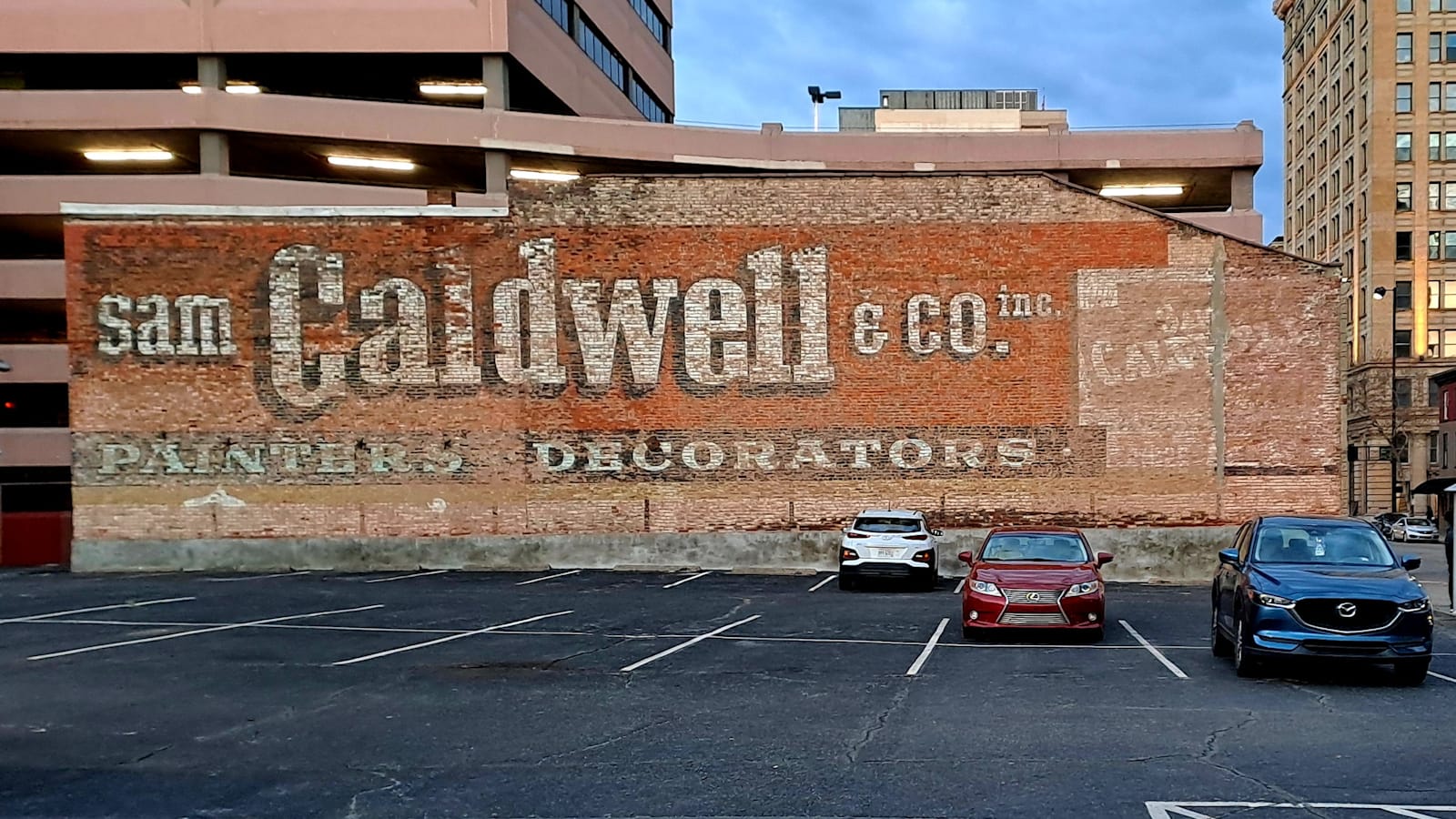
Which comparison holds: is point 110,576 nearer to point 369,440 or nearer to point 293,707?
point 369,440

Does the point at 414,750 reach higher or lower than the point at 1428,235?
lower

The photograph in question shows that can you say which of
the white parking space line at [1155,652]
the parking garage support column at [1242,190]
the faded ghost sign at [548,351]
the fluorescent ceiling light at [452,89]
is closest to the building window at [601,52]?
the fluorescent ceiling light at [452,89]

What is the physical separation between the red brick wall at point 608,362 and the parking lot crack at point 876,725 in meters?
14.8

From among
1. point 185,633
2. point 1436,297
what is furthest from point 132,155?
point 1436,297

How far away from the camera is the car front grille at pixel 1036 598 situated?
13750 millimetres

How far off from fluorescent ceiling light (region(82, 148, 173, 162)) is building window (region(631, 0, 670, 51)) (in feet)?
68.3

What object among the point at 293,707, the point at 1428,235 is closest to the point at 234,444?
the point at 293,707

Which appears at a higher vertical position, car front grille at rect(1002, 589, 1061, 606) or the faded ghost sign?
the faded ghost sign

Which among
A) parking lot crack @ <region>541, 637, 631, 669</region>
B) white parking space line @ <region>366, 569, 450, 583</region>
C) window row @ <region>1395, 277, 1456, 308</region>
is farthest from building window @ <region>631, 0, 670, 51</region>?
window row @ <region>1395, 277, 1456, 308</region>

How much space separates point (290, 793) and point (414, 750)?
125cm

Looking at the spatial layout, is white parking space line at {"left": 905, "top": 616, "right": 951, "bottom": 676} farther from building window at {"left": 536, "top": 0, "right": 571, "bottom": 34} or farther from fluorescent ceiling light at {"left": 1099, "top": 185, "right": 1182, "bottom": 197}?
building window at {"left": 536, "top": 0, "right": 571, "bottom": 34}

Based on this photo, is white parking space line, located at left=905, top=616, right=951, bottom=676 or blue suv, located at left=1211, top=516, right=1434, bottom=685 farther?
white parking space line, located at left=905, top=616, right=951, bottom=676

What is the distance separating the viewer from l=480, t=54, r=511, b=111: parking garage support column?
113 feet

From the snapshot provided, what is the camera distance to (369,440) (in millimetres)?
25406
